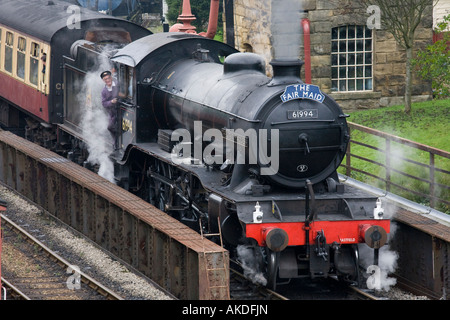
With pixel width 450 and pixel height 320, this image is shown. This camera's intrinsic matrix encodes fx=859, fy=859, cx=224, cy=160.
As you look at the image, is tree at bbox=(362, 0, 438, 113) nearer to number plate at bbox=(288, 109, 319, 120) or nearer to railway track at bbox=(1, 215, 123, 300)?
number plate at bbox=(288, 109, 319, 120)

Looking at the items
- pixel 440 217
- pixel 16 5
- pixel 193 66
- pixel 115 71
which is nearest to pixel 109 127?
pixel 115 71

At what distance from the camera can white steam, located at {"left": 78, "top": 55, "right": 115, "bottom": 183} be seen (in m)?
15.5

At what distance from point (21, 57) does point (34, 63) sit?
0.98 m

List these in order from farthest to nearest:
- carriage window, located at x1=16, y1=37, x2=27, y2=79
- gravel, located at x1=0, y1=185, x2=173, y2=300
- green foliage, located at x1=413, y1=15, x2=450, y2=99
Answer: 1. carriage window, located at x1=16, y1=37, x2=27, y2=79
2. green foliage, located at x1=413, y1=15, x2=450, y2=99
3. gravel, located at x1=0, y1=185, x2=173, y2=300

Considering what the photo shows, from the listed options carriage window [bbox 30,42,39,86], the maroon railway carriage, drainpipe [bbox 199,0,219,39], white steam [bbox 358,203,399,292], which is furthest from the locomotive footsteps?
drainpipe [bbox 199,0,219,39]

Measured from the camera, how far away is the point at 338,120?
1106 centimetres

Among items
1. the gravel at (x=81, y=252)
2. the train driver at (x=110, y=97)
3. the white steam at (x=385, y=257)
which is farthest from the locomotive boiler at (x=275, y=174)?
the train driver at (x=110, y=97)

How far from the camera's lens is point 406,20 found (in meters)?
19.1

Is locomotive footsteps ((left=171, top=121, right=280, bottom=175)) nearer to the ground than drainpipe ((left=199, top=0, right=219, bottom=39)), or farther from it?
nearer to the ground

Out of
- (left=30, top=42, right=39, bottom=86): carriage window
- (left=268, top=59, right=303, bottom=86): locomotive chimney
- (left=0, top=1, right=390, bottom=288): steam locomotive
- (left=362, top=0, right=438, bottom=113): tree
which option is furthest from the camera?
(left=362, top=0, right=438, bottom=113): tree

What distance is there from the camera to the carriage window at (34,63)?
729 inches

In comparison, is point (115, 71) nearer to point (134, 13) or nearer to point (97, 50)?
point (97, 50)

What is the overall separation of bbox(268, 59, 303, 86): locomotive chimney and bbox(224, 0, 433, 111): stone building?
32.7 ft

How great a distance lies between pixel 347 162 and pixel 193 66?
342 centimetres
